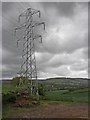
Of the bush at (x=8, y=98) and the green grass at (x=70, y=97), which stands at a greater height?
the bush at (x=8, y=98)

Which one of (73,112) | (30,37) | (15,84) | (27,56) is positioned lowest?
(73,112)

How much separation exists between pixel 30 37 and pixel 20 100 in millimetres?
8420

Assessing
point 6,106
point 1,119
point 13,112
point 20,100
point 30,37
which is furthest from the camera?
point 30,37

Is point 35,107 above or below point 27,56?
below

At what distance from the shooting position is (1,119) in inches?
725

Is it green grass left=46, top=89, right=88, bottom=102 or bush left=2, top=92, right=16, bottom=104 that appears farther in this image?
green grass left=46, top=89, right=88, bottom=102

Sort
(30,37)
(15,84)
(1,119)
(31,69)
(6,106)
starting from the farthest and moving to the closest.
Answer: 1. (15,84)
2. (30,37)
3. (31,69)
4. (6,106)
5. (1,119)

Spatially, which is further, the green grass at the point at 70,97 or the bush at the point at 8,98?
the green grass at the point at 70,97

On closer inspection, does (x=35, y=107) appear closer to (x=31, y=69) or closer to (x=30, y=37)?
(x=31, y=69)

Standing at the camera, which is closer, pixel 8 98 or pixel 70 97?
pixel 8 98

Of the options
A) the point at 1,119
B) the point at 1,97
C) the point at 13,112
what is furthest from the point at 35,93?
the point at 1,119

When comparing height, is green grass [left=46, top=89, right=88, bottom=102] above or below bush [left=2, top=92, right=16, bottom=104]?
below

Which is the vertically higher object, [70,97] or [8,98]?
[8,98]

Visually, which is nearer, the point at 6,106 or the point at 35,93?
the point at 6,106
